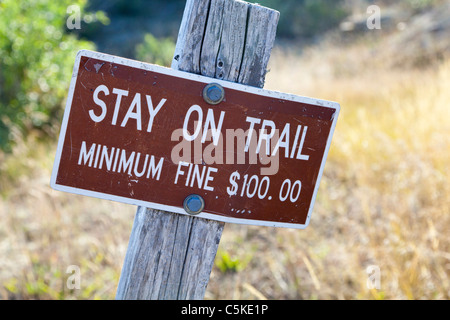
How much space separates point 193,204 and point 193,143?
0.55ft

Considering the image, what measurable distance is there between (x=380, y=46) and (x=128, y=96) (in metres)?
11.5

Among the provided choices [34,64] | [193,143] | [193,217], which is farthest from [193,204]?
[34,64]

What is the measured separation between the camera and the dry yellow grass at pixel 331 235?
276 cm

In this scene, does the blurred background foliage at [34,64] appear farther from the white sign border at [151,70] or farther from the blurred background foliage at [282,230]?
the white sign border at [151,70]

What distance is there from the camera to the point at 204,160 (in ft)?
4.09

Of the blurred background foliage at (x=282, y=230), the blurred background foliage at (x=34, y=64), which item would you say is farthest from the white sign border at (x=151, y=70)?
the blurred background foliage at (x=34, y=64)

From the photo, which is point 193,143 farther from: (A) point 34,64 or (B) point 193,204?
(A) point 34,64

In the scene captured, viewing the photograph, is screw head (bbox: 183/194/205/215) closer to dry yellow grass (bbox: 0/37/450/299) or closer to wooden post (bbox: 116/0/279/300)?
wooden post (bbox: 116/0/279/300)

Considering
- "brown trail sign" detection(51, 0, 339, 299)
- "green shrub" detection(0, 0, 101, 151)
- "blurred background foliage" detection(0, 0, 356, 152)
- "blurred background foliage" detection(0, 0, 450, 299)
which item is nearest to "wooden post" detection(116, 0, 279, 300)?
"brown trail sign" detection(51, 0, 339, 299)

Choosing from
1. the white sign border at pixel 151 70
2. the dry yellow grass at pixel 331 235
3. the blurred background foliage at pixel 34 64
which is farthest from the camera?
the blurred background foliage at pixel 34 64

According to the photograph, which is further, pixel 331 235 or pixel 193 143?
pixel 331 235

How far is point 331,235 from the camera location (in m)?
3.46

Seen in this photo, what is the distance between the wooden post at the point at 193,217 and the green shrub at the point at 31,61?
4940mm
